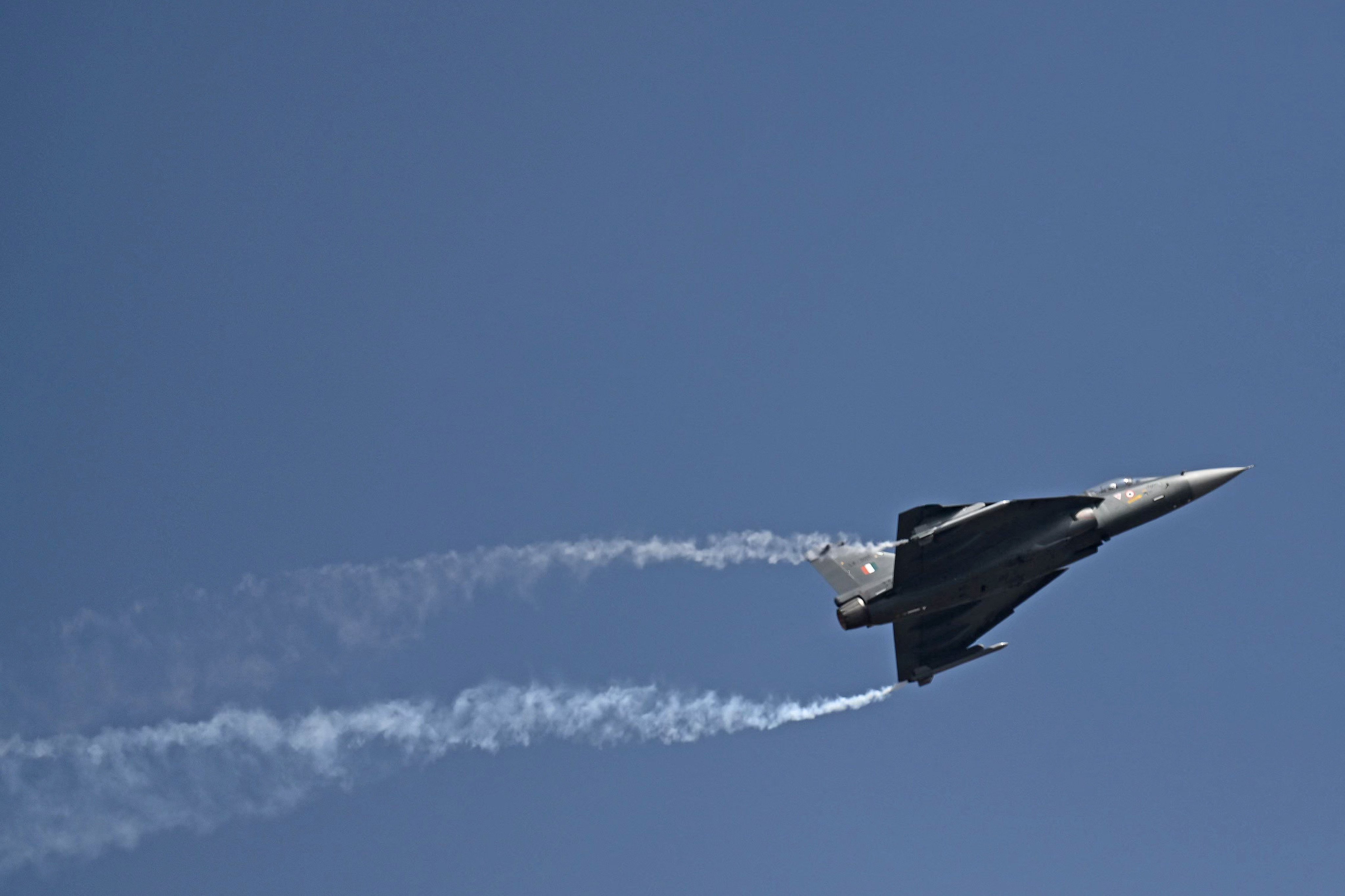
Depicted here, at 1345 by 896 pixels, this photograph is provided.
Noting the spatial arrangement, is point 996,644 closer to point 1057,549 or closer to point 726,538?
point 1057,549

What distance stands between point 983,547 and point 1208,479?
830cm

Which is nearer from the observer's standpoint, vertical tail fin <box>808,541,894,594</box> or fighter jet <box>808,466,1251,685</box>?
fighter jet <box>808,466,1251,685</box>

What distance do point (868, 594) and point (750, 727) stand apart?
7.45 m

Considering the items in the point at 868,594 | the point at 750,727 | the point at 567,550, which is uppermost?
the point at 567,550

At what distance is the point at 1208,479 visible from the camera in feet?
168

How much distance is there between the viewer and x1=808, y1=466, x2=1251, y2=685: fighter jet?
49.2m

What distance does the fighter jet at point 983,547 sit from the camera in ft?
161

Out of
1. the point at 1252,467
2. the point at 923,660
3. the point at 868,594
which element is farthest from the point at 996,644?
the point at 1252,467

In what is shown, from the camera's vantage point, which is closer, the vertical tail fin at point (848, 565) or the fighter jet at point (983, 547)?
the fighter jet at point (983, 547)

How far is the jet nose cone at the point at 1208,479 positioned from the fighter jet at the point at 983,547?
0.03 m

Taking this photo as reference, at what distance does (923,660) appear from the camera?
181 feet

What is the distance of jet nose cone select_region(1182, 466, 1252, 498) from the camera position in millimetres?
51031

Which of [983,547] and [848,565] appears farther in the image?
[848,565]

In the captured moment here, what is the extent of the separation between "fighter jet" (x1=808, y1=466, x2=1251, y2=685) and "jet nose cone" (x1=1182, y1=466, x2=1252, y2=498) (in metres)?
0.03
